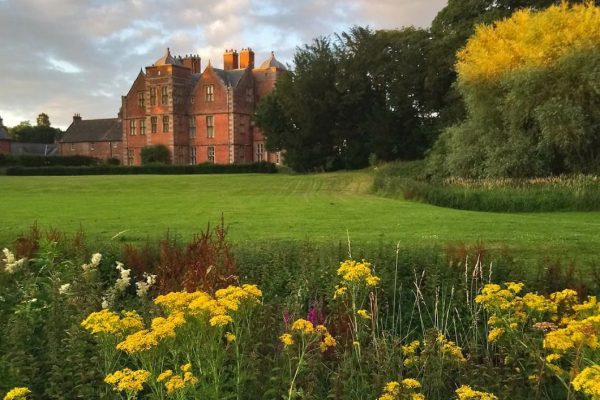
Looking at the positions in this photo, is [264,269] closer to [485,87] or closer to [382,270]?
[382,270]

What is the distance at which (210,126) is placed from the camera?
63.2m

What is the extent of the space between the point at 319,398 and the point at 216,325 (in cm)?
98

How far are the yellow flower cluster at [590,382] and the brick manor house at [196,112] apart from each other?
59.9 m

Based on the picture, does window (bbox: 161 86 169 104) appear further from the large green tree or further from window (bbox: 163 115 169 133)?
the large green tree

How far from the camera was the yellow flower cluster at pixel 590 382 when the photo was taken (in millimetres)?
2357

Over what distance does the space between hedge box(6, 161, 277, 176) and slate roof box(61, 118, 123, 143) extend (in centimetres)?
2716

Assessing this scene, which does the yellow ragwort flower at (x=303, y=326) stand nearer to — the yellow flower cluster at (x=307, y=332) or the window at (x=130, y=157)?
the yellow flower cluster at (x=307, y=332)

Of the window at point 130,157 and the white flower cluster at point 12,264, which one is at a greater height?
the window at point 130,157

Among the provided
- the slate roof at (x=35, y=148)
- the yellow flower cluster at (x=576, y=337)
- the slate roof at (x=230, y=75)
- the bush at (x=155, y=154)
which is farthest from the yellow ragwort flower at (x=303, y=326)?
the slate roof at (x=35, y=148)

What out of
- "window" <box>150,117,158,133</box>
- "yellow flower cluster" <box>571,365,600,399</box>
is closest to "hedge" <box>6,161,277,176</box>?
"window" <box>150,117,158,133</box>

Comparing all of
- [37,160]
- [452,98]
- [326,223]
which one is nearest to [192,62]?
[37,160]

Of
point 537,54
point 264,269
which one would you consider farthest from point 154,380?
point 537,54

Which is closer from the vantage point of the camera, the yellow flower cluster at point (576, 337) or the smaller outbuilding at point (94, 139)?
the yellow flower cluster at point (576, 337)

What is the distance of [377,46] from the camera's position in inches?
1615
